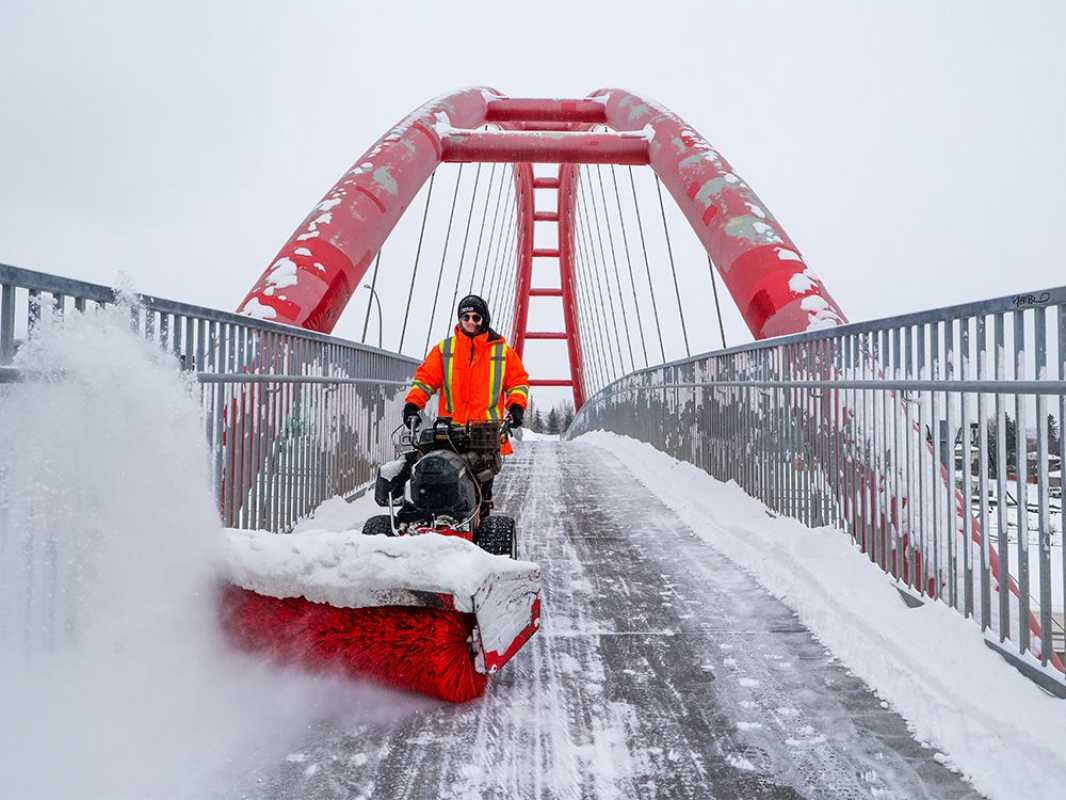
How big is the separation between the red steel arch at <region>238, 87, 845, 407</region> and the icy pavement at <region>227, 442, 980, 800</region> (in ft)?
21.1

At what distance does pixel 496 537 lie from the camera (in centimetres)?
392

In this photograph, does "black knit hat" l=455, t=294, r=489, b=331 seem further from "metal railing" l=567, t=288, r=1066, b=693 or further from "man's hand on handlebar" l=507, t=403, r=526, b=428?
"metal railing" l=567, t=288, r=1066, b=693

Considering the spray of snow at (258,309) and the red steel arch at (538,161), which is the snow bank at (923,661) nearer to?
the red steel arch at (538,161)

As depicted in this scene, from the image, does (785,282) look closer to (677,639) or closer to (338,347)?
(338,347)

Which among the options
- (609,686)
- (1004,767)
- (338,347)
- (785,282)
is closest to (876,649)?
(1004,767)

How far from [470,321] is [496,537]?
3.79 ft

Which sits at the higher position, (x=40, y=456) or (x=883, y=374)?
(x=883, y=374)

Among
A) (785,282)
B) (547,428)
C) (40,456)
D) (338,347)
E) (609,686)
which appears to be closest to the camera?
(40,456)

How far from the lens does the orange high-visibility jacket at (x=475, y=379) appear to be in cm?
423

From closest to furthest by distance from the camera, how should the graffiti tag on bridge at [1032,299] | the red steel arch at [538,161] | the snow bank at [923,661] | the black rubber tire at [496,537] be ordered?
the snow bank at [923,661] → the graffiti tag on bridge at [1032,299] → the black rubber tire at [496,537] → the red steel arch at [538,161]

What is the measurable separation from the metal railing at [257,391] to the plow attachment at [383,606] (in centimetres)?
98

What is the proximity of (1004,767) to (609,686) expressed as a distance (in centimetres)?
118

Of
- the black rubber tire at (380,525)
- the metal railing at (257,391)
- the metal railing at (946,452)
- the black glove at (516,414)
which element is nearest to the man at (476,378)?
the black glove at (516,414)

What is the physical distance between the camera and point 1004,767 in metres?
2.13
